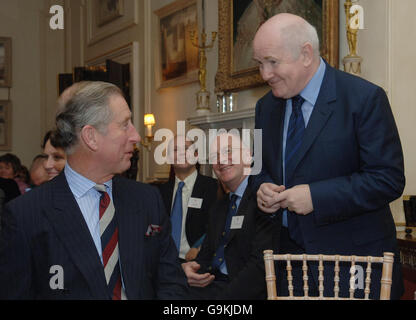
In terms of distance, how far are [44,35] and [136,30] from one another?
4.42 meters

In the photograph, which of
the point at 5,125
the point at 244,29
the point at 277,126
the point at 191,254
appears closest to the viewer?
the point at 277,126

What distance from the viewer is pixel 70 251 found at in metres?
1.83

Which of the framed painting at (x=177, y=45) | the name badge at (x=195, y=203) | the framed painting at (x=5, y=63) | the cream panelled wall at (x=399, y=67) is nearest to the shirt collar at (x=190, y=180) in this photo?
the name badge at (x=195, y=203)

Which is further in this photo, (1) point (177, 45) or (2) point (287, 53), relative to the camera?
(1) point (177, 45)

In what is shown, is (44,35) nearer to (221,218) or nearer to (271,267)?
(221,218)

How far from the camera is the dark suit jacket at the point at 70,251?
1.78 m

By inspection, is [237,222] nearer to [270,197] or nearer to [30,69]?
[270,197]

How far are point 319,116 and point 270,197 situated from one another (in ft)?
1.29

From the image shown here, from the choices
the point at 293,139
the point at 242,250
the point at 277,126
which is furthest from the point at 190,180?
the point at 293,139

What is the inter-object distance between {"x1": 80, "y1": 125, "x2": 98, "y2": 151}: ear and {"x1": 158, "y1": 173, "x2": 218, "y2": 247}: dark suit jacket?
2924 millimetres

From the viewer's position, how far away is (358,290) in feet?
7.16

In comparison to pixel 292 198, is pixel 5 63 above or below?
above

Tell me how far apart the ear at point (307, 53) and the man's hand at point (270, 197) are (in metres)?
0.55

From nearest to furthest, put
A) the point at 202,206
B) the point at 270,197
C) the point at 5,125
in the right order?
1. the point at 270,197
2. the point at 202,206
3. the point at 5,125
